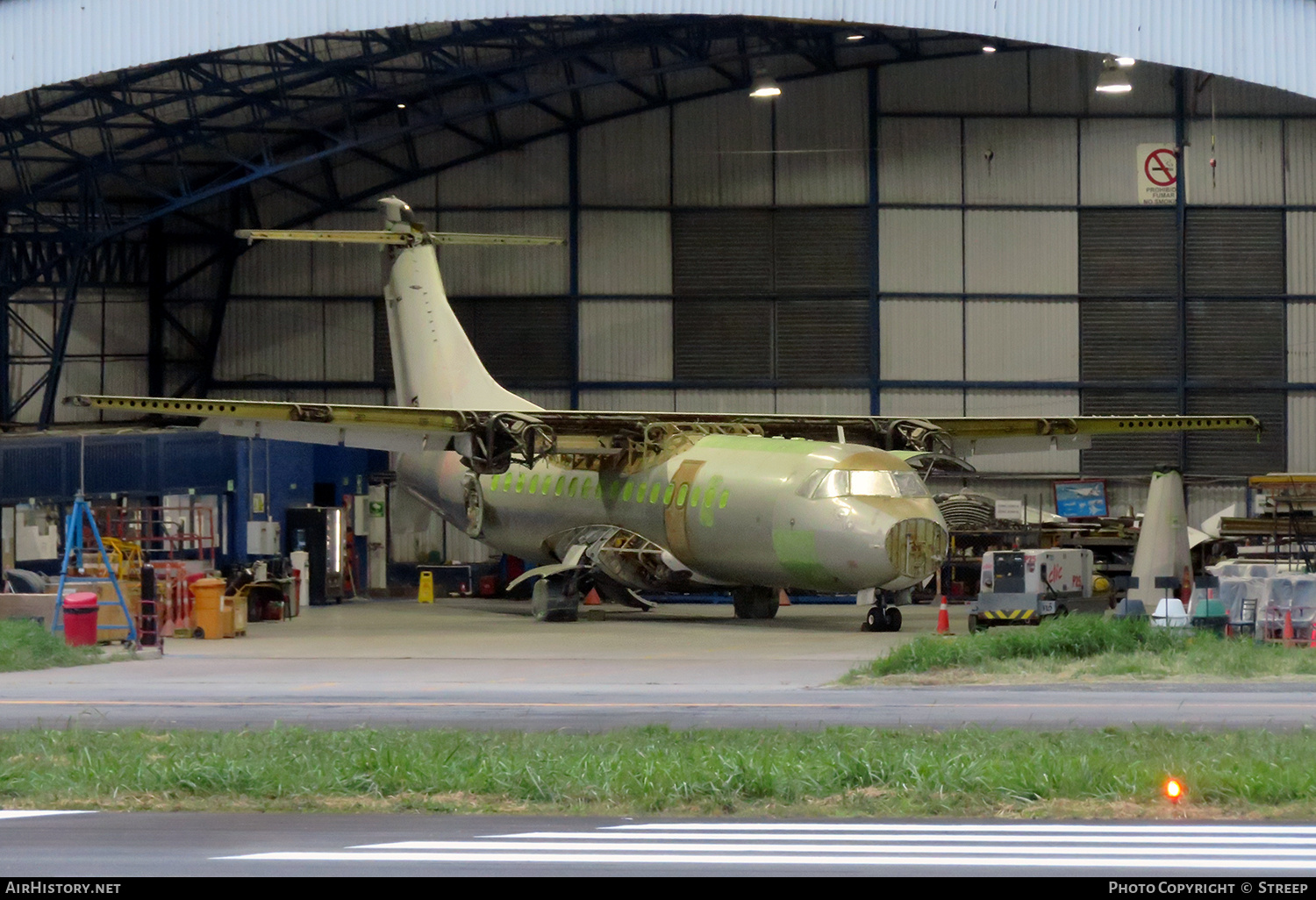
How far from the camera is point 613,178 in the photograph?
4438cm

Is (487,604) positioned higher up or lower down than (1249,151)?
lower down

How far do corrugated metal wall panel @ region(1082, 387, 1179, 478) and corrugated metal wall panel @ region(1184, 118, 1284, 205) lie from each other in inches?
210

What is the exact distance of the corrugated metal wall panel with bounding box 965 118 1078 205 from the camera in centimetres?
4316

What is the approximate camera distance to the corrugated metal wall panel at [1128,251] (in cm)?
4291

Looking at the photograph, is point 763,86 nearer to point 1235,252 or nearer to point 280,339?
point 1235,252

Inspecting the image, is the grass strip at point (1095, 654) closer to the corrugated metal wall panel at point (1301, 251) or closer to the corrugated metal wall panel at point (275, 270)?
the corrugated metal wall panel at point (1301, 251)

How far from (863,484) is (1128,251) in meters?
19.3

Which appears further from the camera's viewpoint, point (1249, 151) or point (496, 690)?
point (1249, 151)

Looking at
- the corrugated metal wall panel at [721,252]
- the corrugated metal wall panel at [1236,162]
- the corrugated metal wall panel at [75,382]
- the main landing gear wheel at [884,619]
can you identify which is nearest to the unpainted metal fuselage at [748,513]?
the main landing gear wheel at [884,619]

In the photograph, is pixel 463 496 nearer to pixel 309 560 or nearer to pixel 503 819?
→ pixel 309 560

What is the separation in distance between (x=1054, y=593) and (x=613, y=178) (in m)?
20.5

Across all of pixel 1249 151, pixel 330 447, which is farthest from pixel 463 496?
pixel 1249 151

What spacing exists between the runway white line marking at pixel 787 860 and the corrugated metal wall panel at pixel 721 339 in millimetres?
34798

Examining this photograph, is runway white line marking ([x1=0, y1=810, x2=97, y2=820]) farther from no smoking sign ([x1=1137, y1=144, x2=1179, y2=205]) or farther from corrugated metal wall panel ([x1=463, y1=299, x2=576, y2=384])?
no smoking sign ([x1=1137, y1=144, x2=1179, y2=205])
